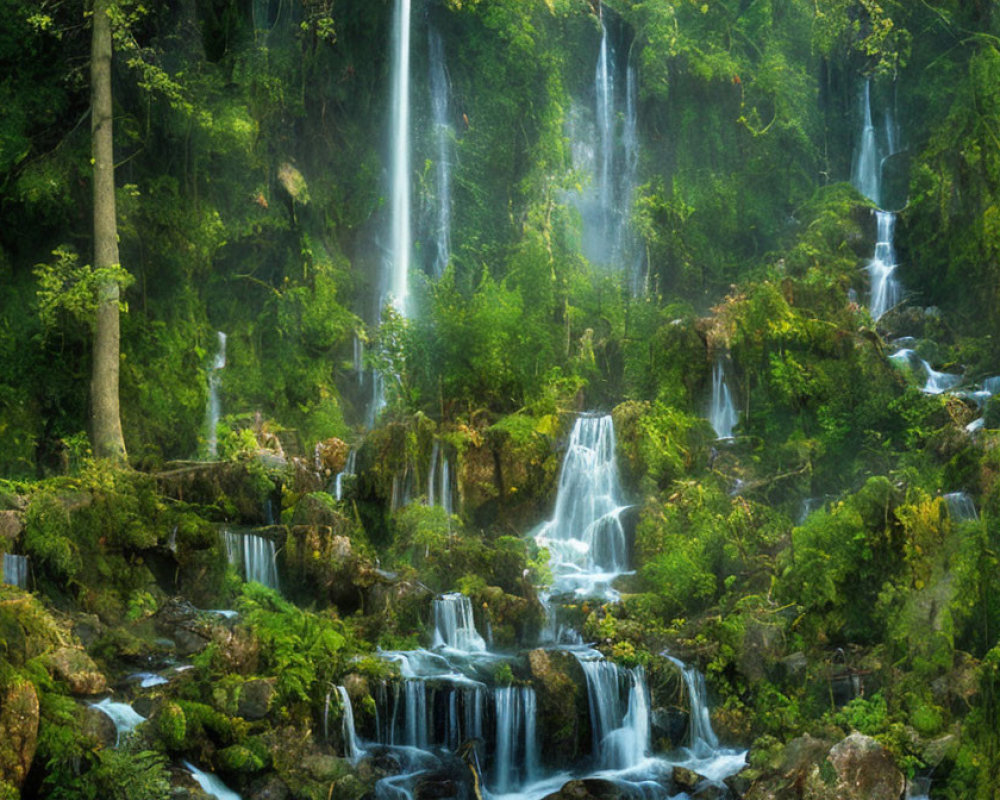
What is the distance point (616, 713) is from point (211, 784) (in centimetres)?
448

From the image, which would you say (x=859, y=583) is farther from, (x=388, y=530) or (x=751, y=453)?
(x=388, y=530)

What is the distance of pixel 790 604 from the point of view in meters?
14.0

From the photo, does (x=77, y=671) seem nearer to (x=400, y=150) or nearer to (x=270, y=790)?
(x=270, y=790)

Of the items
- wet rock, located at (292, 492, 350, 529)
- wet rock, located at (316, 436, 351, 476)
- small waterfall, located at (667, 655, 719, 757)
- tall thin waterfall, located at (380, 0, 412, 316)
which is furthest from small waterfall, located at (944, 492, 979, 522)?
tall thin waterfall, located at (380, 0, 412, 316)

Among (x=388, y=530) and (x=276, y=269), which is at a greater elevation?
(x=276, y=269)

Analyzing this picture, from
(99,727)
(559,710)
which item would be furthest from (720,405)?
(99,727)

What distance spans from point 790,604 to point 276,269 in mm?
11943

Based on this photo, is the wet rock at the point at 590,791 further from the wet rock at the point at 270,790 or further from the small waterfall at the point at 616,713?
the wet rock at the point at 270,790

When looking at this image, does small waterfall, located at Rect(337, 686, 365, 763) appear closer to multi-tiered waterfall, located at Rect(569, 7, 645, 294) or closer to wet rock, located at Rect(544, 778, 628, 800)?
wet rock, located at Rect(544, 778, 628, 800)

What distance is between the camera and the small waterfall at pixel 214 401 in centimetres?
1900

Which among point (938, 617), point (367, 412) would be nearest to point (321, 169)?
point (367, 412)

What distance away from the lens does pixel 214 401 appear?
19766mm

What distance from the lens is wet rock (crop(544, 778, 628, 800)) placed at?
11742 mm

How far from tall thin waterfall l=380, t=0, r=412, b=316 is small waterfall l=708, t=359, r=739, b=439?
23.1 ft
